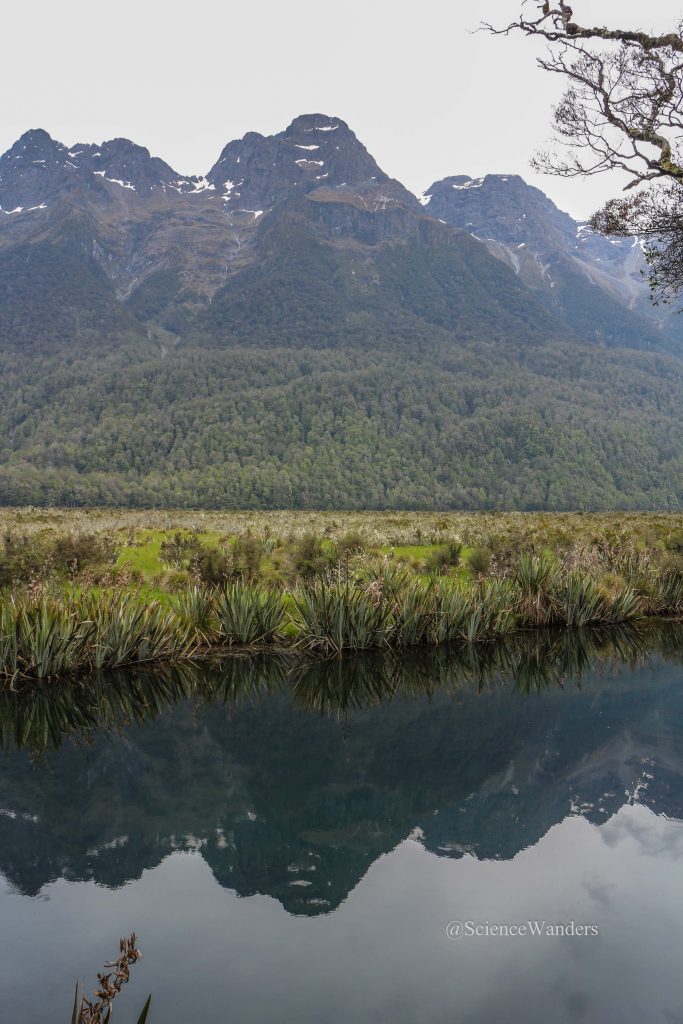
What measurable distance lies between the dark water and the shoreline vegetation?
1.34 m

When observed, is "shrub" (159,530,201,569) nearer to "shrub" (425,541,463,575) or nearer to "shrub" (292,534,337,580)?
"shrub" (292,534,337,580)

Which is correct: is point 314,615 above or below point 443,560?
above

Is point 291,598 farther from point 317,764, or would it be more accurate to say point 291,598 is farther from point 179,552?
point 317,764

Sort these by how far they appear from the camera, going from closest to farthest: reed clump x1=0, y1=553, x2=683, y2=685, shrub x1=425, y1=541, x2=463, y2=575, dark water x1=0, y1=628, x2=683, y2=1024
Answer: dark water x1=0, y1=628, x2=683, y2=1024 < reed clump x1=0, y1=553, x2=683, y2=685 < shrub x1=425, y1=541, x2=463, y2=575

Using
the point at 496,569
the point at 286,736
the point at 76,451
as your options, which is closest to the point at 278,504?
the point at 76,451

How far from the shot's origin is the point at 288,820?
8023 millimetres

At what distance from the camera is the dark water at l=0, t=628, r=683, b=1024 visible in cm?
530

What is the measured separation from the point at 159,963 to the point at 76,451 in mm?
176853

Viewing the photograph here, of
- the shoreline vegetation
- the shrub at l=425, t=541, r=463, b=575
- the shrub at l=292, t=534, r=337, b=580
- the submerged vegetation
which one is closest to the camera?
the submerged vegetation

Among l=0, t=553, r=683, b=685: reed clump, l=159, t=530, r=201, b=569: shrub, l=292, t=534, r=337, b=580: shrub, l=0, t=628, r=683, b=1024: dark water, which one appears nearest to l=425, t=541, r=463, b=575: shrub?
l=292, t=534, r=337, b=580: shrub

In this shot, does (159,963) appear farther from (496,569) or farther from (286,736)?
(496,569)

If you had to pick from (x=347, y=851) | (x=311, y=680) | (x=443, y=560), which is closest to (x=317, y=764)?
(x=347, y=851)

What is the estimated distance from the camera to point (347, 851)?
7422 millimetres

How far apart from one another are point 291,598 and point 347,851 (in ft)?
36.7
